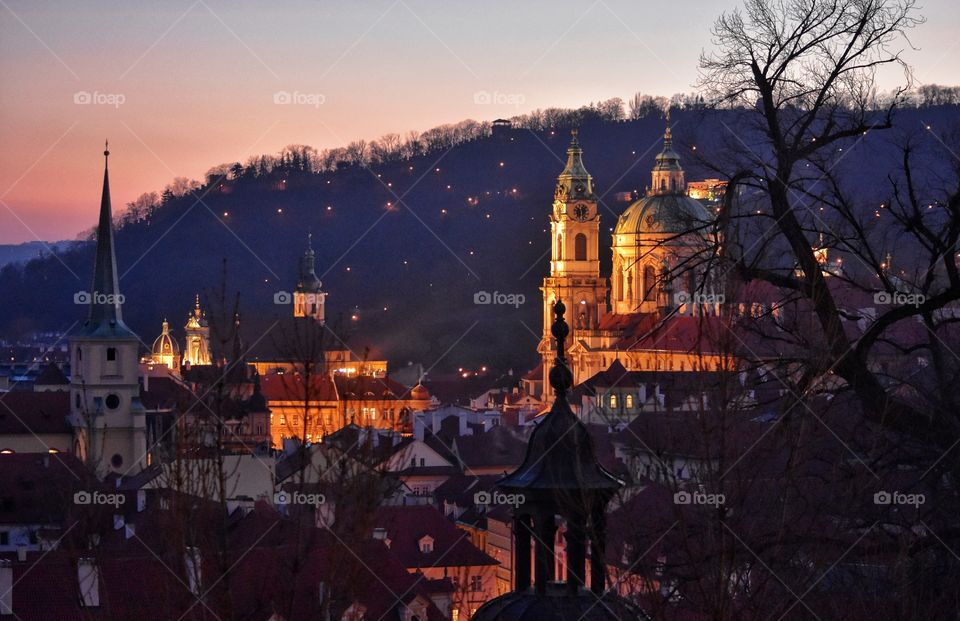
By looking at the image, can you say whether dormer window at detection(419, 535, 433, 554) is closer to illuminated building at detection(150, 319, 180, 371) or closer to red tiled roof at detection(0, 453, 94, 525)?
red tiled roof at detection(0, 453, 94, 525)

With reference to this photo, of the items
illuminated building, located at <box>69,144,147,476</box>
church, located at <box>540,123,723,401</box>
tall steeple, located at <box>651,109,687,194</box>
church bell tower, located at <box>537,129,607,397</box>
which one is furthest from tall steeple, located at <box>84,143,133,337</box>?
tall steeple, located at <box>651,109,687,194</box>

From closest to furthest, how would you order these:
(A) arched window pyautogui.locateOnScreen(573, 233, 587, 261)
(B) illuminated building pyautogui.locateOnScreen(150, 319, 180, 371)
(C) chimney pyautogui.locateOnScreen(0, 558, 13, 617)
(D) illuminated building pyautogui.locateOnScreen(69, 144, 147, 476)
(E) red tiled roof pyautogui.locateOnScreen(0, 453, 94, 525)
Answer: (C) chimney pyautogui.locateOnScreen(0, 558, 13, 617) < (E) red tiled roof pyautogui.locateOnScreen(0, 453, 94, 525) < (D) illuminated building pyautogui.locateOnScreen(69, 144, 147, 476) < (A) arched window pyautogui.locateOnScreen(573, 233, 587, 261) < (B) illuminated building pyautogui.locateOnScreen(150, 319, 180, 371)

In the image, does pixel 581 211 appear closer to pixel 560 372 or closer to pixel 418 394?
pixel 418 394

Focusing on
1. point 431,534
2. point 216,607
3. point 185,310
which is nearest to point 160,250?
point 185,310

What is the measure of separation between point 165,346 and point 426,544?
10156 cm

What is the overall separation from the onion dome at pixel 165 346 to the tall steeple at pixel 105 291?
187ft

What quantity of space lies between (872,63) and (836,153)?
37.4 inches

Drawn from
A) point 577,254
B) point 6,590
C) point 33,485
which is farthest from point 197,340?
point 6,590

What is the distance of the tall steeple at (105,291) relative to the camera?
8619 centimetres

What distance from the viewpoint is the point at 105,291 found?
89.3 metres

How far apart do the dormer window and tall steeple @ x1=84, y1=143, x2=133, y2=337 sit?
37.9 metres

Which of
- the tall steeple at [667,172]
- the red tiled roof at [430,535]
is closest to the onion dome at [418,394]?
the tall steeple at [667,172]

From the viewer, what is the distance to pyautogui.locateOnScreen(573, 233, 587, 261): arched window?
5340 inches

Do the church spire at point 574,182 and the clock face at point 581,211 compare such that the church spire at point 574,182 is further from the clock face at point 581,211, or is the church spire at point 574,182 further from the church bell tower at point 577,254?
the clock face at point 581,211
